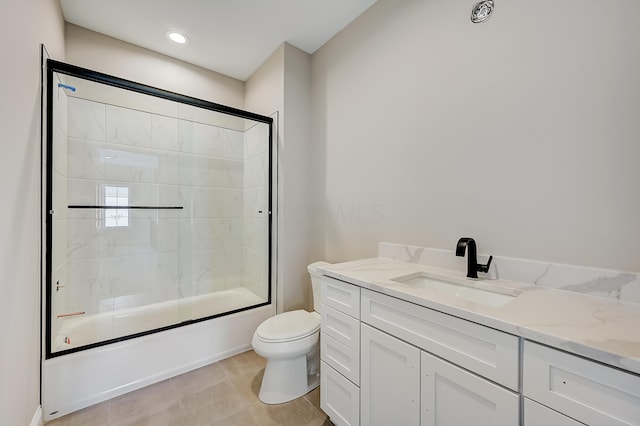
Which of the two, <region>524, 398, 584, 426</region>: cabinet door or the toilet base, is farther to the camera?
the toilet base

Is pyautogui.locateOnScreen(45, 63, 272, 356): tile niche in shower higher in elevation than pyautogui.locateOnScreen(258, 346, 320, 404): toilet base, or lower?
higher

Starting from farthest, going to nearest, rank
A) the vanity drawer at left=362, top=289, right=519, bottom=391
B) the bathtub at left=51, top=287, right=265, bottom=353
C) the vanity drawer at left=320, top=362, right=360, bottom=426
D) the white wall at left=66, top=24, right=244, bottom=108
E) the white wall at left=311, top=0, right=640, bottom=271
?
the white wall at left=66, top=24, right=244, bottom=108 < the bathtub at left=51, top=287, right=265, bottom=353 < the vanity drawer at left=320, top=362, right=360, bottom=426 < the white wall at left=311, top=0, right=640, bottom=271 < the vanity drawer at left=362, top=289, right=519, bottom=391

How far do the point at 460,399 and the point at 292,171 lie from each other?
6.23 feet

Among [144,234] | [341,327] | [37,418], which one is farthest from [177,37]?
[37,418]

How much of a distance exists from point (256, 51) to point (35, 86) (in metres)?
1.58

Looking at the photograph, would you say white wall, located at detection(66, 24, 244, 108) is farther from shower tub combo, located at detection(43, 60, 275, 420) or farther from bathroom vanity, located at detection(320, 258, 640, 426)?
bathroom vanity, located at detection(320, 258, 640, 426)

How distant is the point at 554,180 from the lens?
3.58 ft

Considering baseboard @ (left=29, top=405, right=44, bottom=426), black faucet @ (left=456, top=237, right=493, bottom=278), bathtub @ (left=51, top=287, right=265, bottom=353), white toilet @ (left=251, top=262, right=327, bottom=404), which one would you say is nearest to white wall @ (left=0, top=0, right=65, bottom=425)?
baseboard @ (left=29, top=405, right=44, bottom=426)

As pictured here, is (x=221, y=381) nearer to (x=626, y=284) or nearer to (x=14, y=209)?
(x=14, y=209)

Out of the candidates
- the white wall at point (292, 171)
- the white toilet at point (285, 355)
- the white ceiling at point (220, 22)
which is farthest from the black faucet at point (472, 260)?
the white ceiling at point (220, 22)

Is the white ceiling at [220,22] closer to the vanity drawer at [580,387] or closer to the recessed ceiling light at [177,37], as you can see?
the recessed ceiling light at [177,37]

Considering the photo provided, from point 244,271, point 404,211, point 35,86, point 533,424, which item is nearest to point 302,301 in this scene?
point 244,271

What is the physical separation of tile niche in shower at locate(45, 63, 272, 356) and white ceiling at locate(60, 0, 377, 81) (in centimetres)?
50

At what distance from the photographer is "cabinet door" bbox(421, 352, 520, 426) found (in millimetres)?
755
